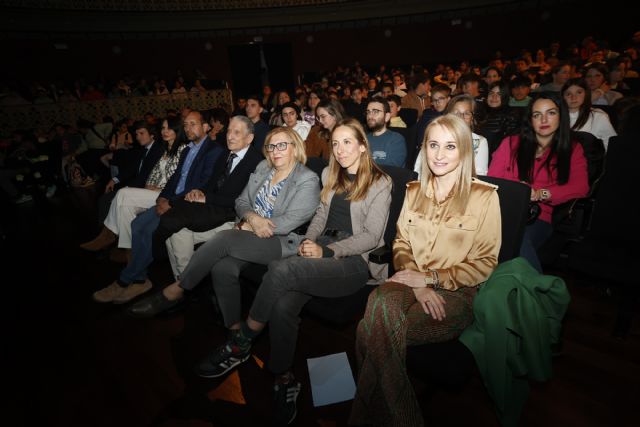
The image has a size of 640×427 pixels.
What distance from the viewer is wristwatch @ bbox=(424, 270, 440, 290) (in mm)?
1526

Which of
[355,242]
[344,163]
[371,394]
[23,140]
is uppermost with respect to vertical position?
[23,140]

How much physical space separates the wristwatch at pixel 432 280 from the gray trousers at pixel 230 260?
0.92 m

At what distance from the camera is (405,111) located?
5.29 metres

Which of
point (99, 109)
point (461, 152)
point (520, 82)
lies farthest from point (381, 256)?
point (99, 109)

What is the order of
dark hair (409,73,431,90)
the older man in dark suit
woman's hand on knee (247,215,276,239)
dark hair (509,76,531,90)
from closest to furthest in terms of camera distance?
woman's hand on knee (247,215,276,239) → the older man in dark suit → dark hair (509,76,531,90) → dark hair (409,73,431,90)

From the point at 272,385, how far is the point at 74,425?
101 centimetres

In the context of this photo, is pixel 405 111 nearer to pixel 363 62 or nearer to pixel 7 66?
pixel 363 62

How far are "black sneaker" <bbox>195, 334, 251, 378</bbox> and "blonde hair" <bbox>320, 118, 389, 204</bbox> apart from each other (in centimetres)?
104

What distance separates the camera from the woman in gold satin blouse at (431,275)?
140 centimetres

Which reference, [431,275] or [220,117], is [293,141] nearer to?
[431,275]

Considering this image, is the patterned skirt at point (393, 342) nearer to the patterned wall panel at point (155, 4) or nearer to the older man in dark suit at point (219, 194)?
the older man in dark suit at point (219, 194)

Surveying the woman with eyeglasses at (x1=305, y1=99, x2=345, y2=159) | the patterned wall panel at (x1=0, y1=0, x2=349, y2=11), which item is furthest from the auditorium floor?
the patterned wall panel at (x1=0, y1=0, x2=349, y2=11)

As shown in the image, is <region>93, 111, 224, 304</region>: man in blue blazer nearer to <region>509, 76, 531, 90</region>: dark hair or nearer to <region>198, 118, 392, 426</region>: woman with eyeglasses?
<region>198, 118, 392, 426</region>: woman with eyeglasses

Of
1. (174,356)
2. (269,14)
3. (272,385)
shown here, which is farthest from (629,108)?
(269,14)
